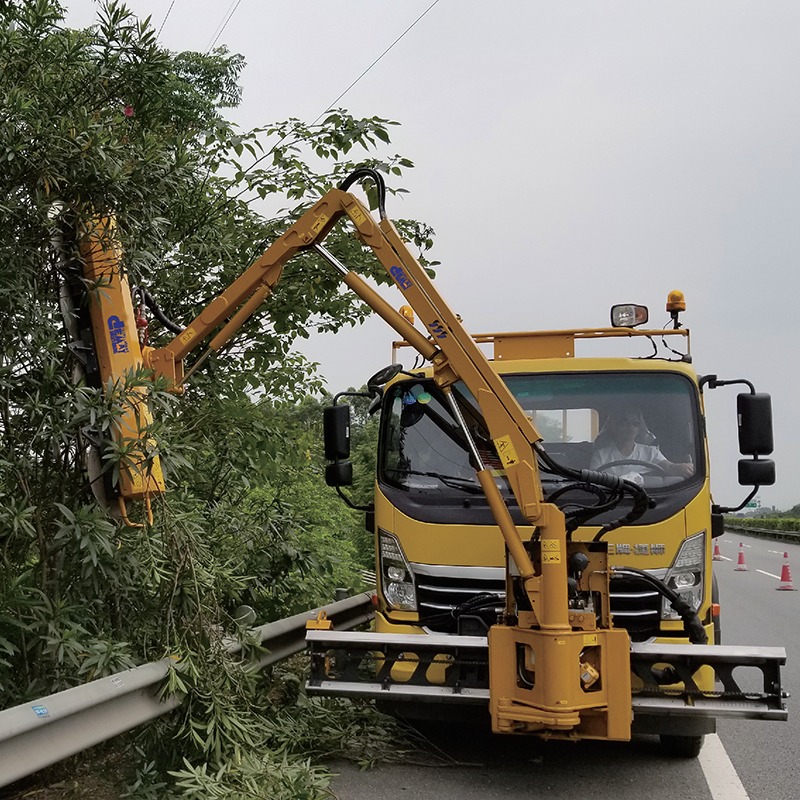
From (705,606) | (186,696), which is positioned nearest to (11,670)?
(186,696)

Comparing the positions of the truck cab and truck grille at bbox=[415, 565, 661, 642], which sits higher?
the truck cab

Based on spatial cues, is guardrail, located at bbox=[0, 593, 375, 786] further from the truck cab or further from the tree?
the truck cab

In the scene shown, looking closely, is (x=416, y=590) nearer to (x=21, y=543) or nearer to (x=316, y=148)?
(x=21, y=543)

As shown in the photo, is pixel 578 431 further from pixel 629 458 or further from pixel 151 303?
pixel 151 303

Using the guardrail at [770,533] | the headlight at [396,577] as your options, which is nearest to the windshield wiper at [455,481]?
the headlight at [396,577]

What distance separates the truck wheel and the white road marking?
99 mm

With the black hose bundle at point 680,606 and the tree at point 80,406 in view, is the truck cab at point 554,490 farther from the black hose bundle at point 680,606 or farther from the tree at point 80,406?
the tree at point 80,406

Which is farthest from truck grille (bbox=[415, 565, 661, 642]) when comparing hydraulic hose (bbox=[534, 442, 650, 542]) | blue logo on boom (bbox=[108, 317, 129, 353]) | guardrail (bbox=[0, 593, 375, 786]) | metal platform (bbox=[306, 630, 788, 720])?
blue logo on boom (bbox=[108, 317, 129, 353])

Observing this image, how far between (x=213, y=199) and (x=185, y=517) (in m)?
3.21

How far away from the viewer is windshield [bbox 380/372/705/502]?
5879 millimetres

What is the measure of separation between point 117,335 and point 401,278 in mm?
1706

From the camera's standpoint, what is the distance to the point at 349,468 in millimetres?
6758

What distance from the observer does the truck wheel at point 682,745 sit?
567 cm

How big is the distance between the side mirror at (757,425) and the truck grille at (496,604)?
126 cm
